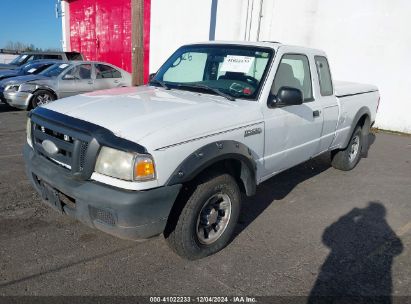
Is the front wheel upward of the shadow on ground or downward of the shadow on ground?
upward

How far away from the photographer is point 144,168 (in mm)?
2568

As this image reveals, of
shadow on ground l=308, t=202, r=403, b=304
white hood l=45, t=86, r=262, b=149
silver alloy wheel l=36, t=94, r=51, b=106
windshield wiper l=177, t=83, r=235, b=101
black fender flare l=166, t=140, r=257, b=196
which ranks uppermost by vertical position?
windshield wiper l=177, t=83, r=235, b=101

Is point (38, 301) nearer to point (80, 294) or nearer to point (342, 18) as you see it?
point (80, 294)

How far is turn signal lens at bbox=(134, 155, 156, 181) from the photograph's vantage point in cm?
255

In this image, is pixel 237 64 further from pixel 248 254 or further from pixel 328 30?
pixel 328 30

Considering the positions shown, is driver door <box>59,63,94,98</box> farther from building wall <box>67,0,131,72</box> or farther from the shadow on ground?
the shadow on ground

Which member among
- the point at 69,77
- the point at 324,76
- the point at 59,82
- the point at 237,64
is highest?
the point at 237,64

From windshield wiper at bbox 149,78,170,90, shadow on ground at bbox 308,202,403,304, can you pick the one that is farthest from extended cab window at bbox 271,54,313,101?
shadow on ground at bbox 308,202,403,304

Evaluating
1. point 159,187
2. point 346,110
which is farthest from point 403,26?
point 159,187

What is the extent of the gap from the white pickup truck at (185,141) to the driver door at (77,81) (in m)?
6.82

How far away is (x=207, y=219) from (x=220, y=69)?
1707 mm

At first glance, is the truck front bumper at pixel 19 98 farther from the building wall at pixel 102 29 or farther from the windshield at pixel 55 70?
the building wall at pixel 102 29

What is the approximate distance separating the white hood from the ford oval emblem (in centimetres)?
29

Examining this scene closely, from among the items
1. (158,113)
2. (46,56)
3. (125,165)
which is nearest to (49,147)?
(125,165)
